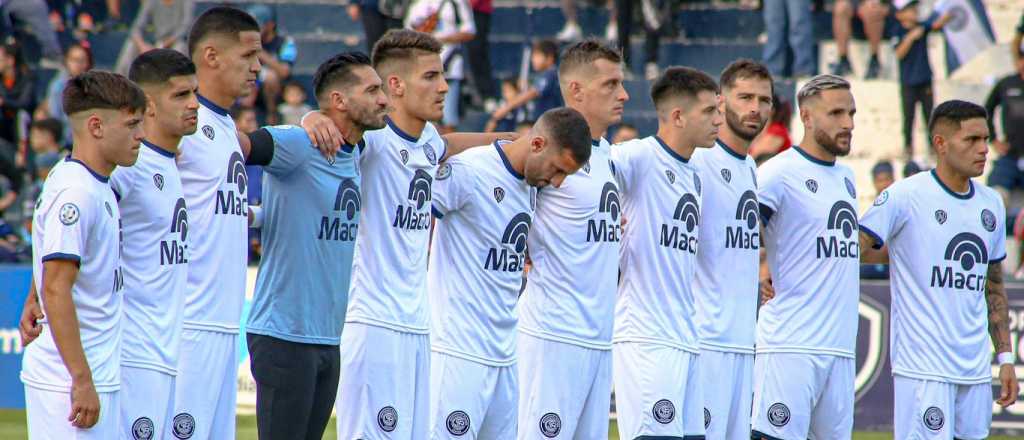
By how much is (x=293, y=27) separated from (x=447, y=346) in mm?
15783

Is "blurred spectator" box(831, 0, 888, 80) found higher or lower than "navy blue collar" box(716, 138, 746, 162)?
higher

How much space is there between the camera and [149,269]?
652 centimetres

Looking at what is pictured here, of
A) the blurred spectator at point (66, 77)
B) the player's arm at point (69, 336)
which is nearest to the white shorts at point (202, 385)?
the player's arm at point (69, 336)

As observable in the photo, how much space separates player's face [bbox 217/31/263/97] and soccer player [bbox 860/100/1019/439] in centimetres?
401

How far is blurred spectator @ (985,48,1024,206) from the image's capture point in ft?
55.7

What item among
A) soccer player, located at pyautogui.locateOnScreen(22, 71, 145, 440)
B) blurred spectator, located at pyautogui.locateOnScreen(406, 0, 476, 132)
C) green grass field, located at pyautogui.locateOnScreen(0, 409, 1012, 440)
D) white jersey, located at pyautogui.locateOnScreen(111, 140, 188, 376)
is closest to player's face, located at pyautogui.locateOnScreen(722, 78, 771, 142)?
white jersey, located at pyautogui.locateOnScreen(111, 140, 188, 376)

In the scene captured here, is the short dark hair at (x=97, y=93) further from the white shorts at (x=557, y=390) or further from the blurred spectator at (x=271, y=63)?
the blurred spectator at (x=271, y=63)

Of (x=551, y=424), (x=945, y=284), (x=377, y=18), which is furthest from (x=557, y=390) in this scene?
(x=377, y=18)

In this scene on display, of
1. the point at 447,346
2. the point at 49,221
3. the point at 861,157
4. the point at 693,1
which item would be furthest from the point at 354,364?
the point at 693,1

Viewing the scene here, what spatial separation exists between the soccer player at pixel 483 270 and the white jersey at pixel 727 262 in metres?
1.20

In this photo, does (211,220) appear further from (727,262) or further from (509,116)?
(509,116)

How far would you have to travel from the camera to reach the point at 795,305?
28.8ft

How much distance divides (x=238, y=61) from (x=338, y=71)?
1.71 ft

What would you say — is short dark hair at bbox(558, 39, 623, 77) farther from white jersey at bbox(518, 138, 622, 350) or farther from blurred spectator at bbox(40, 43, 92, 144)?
blurred spectator at bbox(40, 43, 92, 144)
